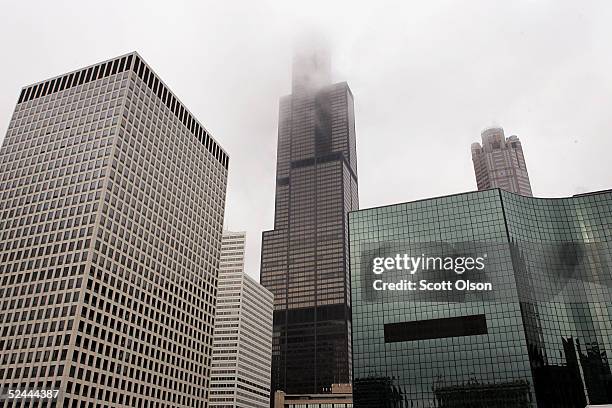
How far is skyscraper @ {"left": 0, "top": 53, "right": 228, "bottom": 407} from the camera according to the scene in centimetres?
11775

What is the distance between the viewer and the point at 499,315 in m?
118

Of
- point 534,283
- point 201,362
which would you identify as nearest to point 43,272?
point 201,362

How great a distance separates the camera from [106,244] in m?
130

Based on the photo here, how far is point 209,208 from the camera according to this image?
185 m

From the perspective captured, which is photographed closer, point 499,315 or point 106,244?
point 499,315

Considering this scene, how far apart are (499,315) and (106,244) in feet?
308

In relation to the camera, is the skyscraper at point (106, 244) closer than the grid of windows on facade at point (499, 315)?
No

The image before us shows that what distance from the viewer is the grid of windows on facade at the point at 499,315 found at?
11450 cm

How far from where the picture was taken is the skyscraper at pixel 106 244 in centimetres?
11775

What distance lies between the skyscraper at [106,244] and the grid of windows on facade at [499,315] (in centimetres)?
5490

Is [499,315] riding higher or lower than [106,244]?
lower

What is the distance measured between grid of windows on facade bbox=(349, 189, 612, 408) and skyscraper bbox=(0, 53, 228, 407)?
5490cm

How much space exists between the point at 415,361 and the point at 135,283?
7280 cm

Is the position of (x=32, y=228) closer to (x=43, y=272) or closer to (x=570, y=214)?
(x=43, y=272)
